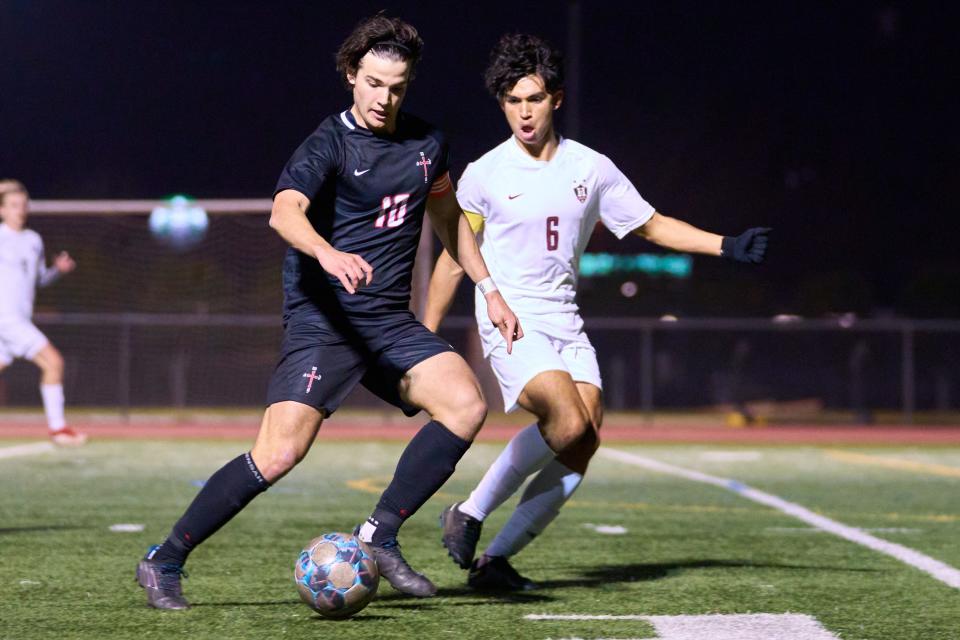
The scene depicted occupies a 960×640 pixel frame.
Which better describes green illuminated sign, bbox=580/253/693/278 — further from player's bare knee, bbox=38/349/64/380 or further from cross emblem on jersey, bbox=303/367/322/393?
cross emblem on jersey, bbox=303/367/322/393

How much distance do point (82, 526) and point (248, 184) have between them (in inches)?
1481

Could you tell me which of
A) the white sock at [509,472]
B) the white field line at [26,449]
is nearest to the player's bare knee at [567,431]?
the white sock at [509,472]

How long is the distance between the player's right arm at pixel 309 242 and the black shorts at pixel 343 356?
0.21 meters

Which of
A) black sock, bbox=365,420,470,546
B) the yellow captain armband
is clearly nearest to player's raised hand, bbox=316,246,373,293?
black sock, bbox=365,420,470,546

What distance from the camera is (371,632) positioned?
524 cm

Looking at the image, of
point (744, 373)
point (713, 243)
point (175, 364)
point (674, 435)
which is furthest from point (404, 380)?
point (744, 373)

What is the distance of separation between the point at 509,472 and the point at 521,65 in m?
1.70

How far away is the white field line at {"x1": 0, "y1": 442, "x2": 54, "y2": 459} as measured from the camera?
1411 cm

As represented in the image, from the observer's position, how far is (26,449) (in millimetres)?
14883

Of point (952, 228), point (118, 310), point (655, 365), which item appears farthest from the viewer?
point (952, 228)

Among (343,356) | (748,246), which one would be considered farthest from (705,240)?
(343,356)

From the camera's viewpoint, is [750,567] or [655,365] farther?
[655,365]

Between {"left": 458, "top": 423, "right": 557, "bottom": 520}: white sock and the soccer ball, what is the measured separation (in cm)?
100

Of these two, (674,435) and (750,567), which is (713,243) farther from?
(674,435)
